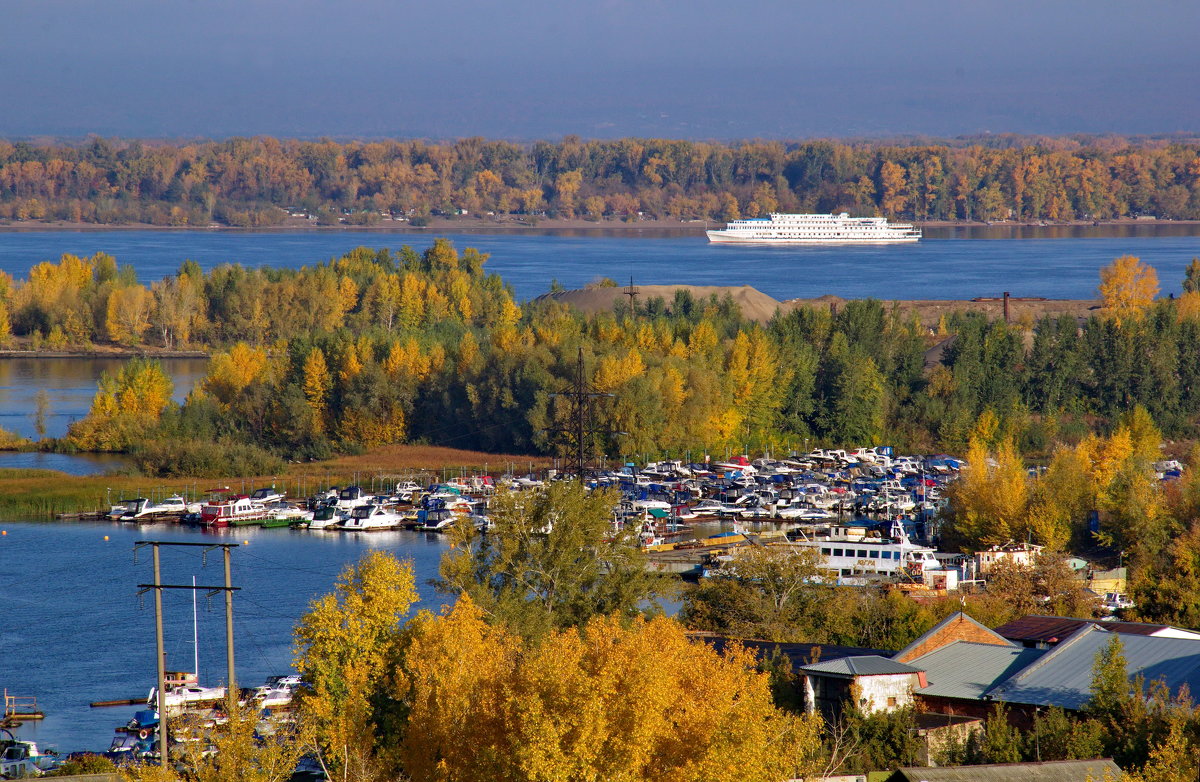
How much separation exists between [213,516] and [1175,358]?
54.0ft

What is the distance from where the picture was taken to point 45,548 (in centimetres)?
1897

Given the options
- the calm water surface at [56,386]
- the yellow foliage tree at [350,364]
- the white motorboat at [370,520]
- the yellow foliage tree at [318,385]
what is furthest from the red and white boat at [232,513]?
the yellow foliage tree at [350,364]

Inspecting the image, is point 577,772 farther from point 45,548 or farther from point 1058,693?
point 45,548

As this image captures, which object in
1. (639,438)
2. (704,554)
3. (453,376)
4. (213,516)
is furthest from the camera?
(453,376)

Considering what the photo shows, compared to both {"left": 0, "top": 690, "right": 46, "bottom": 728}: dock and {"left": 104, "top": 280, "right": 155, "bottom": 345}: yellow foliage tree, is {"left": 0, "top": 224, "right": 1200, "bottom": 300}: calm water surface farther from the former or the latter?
{"left": 0, "top": 690, "right": 46, "bottom": 728}: dock

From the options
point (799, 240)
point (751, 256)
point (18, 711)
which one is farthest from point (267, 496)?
point (799, 240)

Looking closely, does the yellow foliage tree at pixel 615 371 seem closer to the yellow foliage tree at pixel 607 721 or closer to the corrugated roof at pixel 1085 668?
the corrugated roof at pixel 1085 668

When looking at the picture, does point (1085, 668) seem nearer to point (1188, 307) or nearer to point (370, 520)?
point (370, 520)

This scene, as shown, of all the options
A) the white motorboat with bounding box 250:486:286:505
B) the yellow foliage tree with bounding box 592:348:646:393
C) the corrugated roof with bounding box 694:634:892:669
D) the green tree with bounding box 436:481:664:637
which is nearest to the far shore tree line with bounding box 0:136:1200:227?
the yellow foliage tree with bounding box 592:348:646:393

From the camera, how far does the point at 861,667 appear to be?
31.2 feet

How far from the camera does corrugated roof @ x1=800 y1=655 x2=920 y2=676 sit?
947 cm

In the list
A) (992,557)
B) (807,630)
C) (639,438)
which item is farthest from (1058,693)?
(639,438)

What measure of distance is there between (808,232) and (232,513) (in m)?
68.5

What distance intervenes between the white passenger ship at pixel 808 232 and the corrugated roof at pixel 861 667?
77.6 m
